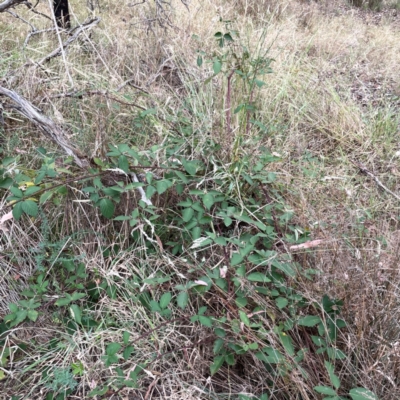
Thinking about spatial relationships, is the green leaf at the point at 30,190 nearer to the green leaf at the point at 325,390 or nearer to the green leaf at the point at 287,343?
the green leaf at the point at 287,343

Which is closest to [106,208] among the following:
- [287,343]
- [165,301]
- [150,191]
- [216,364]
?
[150,191]

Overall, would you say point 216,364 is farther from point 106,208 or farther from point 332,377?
point 106,208

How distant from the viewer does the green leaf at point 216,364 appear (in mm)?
1118

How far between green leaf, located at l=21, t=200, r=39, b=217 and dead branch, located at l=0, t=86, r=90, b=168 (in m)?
0.31

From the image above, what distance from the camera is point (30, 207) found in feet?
4.11

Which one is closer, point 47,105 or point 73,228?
point 73,228

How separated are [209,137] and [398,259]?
97 centimetres

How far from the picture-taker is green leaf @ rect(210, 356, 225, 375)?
1.12 m

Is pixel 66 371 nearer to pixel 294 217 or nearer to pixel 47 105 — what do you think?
pixel 294 217

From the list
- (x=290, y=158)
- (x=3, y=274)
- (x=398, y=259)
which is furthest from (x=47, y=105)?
(x=398, y=259)

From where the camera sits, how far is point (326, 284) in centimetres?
121

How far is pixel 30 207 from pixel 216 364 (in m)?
0.77

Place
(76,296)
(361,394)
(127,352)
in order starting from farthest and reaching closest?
(76,296) < (127,352) < (361,394)

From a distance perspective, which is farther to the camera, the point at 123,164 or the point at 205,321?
the point at 123,164
